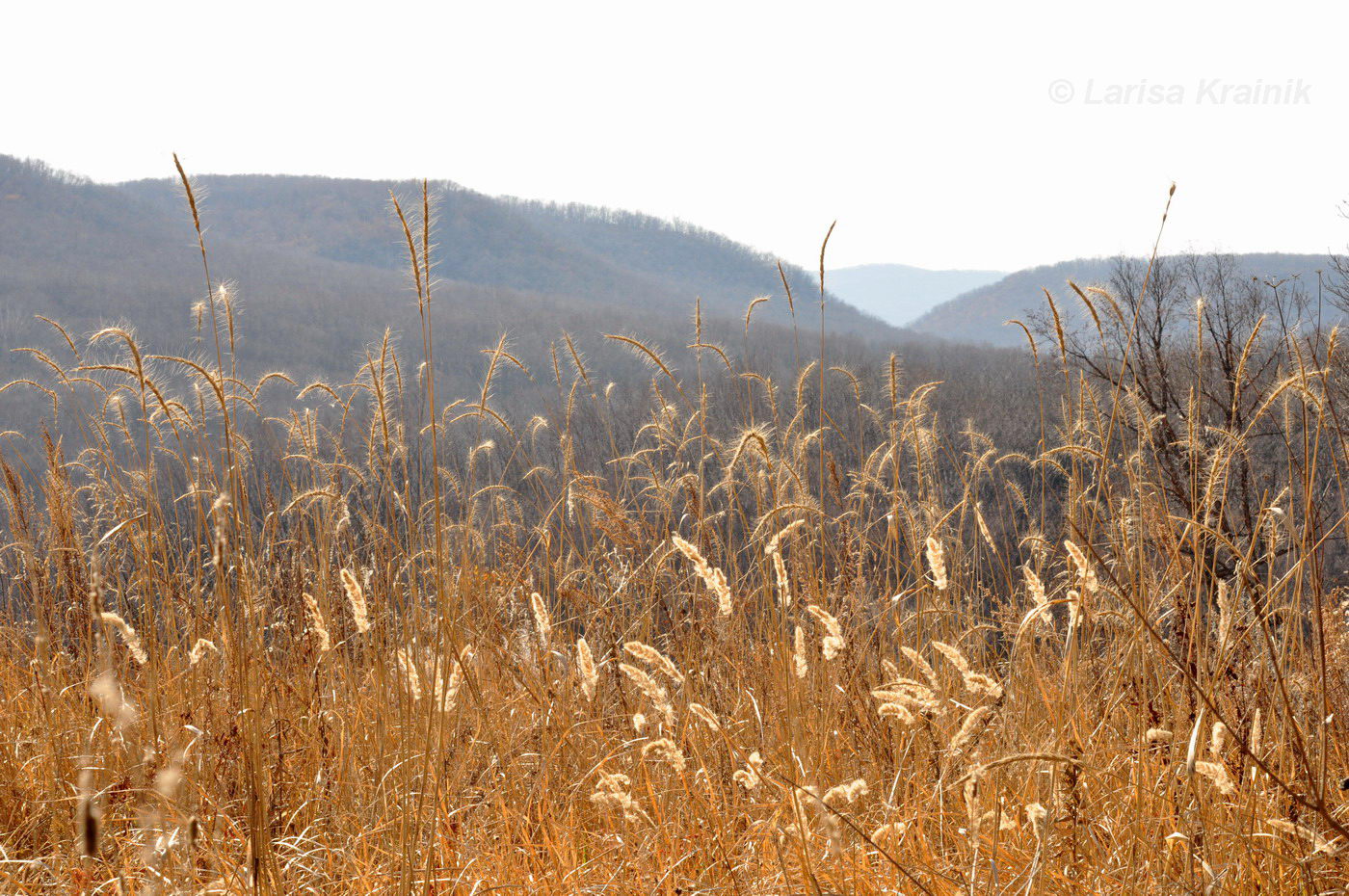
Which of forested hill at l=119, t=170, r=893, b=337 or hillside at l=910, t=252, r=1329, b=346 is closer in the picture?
forested hill at l=119, t=170, r=893, b=337

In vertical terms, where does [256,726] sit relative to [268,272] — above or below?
below

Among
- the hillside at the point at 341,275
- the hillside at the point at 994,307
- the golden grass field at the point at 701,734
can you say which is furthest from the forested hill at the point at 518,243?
the golden grass field at the point at 701,734

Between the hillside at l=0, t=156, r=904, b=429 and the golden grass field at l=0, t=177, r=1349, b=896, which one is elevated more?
the hillside at l=0, t=156, r=904, b=429

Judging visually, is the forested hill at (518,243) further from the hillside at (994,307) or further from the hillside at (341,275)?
the hillside at (994,307)

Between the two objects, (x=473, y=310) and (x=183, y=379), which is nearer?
(x=183, y=379)

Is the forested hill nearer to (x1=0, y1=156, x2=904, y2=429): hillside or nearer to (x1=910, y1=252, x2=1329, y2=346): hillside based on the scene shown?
(x1=0, y1=156, x2=904, y2=429): hillside

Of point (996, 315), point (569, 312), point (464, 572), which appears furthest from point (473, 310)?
point (996, 315)

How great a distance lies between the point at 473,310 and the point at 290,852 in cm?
3636

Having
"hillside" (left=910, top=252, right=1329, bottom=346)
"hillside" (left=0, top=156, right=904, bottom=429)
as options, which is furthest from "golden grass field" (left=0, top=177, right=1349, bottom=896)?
"hillside" (left=910, top=252, right=1329, bottom=346)

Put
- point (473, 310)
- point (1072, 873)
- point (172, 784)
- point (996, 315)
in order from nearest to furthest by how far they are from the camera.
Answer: point (172, 784) < point (1072, 873) < point (473, 310) < point (996, 315)

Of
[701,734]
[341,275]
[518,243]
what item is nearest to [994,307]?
[518,243]

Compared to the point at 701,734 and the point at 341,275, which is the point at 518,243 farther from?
the point at 701,734

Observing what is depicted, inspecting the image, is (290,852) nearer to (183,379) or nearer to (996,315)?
(183,379)

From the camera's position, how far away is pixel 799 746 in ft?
5.36
